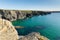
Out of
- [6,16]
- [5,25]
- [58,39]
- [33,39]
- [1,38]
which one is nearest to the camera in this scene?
[1,38]

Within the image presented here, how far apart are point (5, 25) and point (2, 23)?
26 cm

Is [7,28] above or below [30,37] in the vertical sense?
above

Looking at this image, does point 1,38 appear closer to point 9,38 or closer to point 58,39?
point 9,38

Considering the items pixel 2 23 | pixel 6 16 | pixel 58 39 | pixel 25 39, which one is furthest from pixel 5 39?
pixel 6 16

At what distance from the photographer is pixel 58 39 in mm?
37188

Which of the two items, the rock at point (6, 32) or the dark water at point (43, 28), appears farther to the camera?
the dark water at point (43, 28)

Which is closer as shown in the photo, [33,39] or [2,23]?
[2,23]

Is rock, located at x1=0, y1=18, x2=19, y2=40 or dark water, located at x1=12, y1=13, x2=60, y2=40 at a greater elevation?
rock, located at x1=0, y1=18, x2=19, y2=40

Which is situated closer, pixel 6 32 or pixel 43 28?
pixel 6 32

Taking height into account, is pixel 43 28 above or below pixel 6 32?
below

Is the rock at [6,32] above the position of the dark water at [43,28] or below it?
above

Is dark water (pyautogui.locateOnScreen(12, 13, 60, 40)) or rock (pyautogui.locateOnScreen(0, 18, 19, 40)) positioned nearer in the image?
rock (pyautogui.locateOnScreen(0, 18, 19, 40))

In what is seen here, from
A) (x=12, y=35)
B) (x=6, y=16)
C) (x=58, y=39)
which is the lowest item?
(x=6, y=16)

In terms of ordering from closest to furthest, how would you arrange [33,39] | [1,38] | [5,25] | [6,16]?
[1,38], [5,25], [33,39], [6,16]
